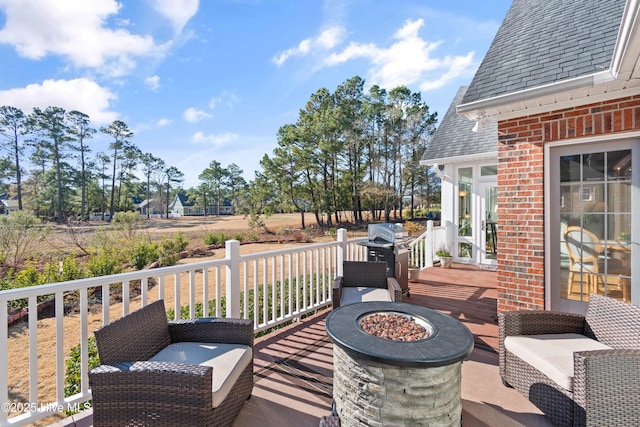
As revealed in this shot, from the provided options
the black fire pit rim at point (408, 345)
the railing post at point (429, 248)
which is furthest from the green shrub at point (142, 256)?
the black fire pit rim at point (408, 345)

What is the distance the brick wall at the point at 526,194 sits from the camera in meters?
2.81

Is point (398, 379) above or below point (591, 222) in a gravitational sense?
below

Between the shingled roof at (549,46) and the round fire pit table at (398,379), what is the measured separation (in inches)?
107

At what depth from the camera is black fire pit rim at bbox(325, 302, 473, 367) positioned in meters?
1.37

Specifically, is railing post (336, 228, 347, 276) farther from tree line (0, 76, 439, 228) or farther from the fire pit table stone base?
tree line (0, 76, 439, 228)

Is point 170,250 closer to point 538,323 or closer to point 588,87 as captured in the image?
point 538,323

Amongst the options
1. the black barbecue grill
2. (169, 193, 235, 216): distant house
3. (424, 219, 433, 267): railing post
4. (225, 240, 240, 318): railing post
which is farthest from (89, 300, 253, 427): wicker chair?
(169, 193, 235, 216): distant house

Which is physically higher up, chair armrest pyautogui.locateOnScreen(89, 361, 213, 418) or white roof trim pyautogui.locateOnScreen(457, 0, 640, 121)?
white roof trim pyautogui.locateOnScreen(457, 0, 640, 121)

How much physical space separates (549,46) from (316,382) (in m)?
4.15

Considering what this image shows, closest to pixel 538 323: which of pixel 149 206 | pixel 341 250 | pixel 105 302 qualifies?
pixel 341 250

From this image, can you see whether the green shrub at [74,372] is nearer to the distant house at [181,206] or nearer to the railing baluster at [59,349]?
the railing baluster at [59,349]

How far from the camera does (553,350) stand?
2.02m

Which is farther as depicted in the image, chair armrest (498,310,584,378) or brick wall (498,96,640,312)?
brick wall (498,96,640,312)

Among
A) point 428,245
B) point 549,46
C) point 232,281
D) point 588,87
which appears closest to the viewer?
point 588,87
